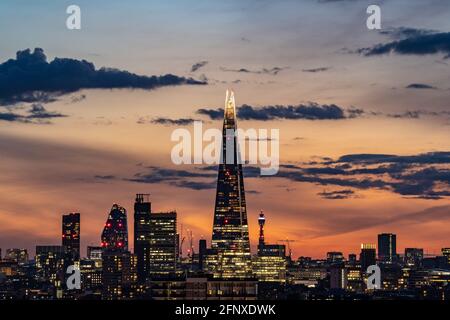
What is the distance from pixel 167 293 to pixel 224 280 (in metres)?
9.72
